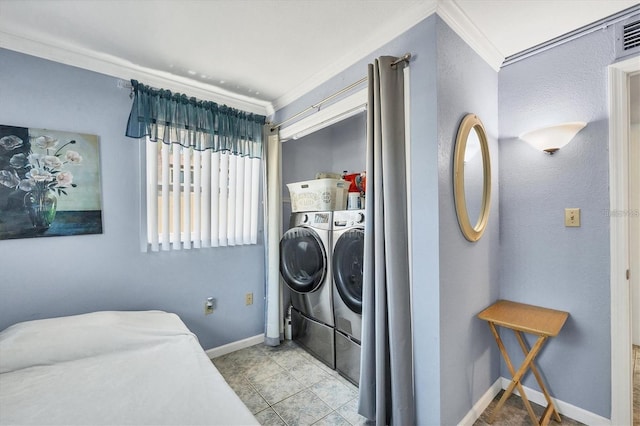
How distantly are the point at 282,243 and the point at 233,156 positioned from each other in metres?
0.91

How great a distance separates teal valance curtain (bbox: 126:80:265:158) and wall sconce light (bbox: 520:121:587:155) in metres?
2.10

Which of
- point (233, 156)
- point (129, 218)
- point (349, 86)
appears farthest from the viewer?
point (233, 156)

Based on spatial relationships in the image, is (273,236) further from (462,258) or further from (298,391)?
(462,258)

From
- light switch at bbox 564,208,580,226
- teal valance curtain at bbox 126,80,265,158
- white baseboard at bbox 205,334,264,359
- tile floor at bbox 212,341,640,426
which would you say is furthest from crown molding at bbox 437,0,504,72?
white baseboard at bbox 205,334,264,359

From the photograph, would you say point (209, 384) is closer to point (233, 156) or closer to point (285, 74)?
point (233, 156)

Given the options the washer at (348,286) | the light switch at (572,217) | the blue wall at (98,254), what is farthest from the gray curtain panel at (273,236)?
the light switch at (572,217)

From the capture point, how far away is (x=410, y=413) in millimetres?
1472

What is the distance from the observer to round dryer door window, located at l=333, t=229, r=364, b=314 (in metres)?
1.88

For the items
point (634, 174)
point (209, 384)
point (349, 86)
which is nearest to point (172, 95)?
point (349, 86)

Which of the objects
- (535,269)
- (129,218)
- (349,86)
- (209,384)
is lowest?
(209,384)

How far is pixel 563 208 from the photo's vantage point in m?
1.73

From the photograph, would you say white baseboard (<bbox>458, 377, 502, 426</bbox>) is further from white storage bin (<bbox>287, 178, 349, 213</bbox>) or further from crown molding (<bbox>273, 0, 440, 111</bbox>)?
crown molding (<bbox>273, 0, 440, 111</bbox>)

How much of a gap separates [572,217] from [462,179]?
0.78 metres

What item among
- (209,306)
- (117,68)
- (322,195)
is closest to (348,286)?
(322,195)
